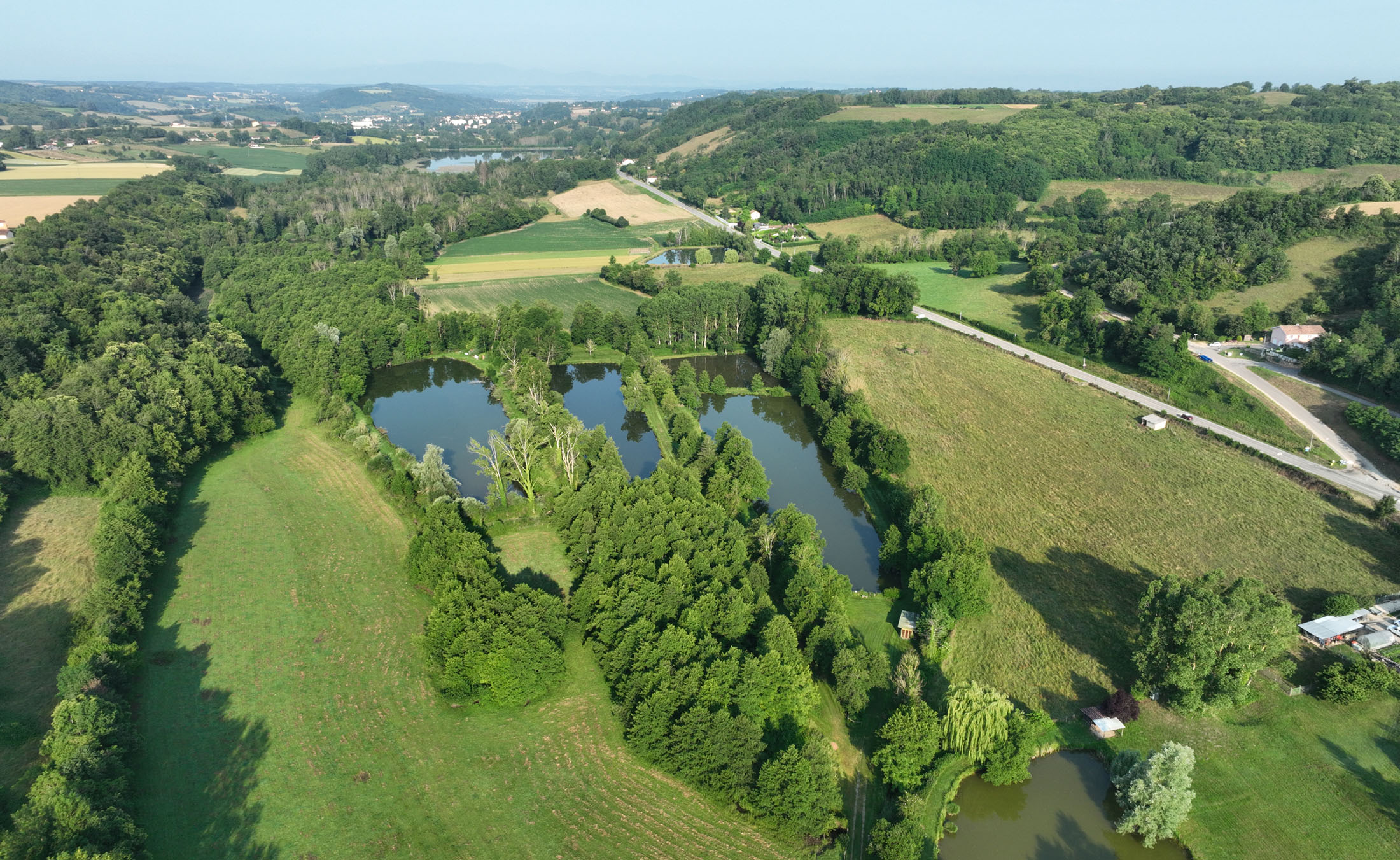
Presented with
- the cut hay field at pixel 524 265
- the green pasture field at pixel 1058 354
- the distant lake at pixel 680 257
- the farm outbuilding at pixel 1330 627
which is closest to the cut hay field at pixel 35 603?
the farm outbuilding at pixel 1330 627

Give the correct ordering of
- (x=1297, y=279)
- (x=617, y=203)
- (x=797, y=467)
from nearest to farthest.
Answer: (x=797, y=467) → (x=1297, y=279) → (x=617, y=203)

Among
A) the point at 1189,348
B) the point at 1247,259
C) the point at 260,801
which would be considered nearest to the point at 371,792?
the point at 260,801

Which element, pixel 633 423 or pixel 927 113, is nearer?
pixel 633 423

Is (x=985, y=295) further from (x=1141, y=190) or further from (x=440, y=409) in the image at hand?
(x=440, y=409)

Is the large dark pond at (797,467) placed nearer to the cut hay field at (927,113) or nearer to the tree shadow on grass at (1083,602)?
the tree shadow on grass at (1083,602)

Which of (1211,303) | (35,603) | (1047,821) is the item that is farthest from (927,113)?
(35,603)

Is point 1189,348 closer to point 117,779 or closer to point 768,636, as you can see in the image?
point 768,636
